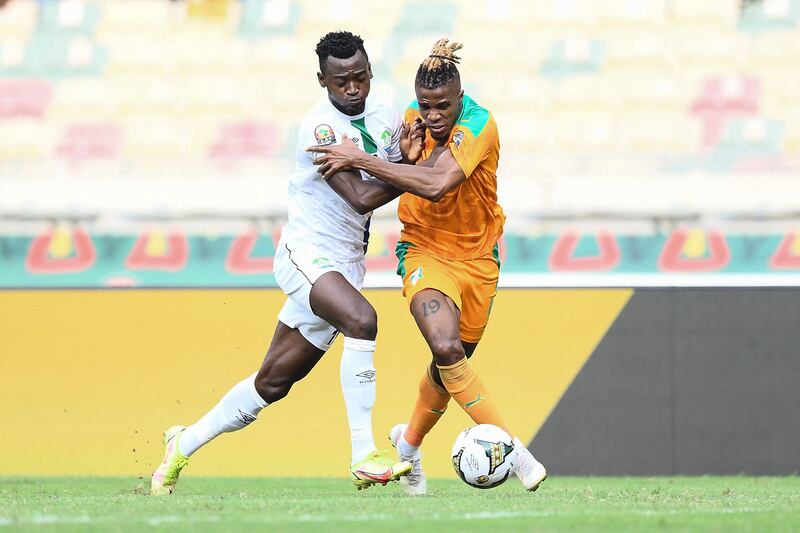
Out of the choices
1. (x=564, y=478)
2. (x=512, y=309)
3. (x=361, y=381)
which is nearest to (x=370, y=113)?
(x=361, y=381)

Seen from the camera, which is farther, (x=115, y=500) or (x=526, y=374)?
(x=526, y=374)

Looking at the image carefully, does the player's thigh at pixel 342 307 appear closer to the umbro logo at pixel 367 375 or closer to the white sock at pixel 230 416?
the umbro logo at pixel 367 375

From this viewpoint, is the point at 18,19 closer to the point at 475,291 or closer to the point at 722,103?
the point at 722,103

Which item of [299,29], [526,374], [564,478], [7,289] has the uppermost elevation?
[299,29]

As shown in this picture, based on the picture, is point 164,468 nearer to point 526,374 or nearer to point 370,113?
point 370,113

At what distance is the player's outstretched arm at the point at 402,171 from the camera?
17.5 feet

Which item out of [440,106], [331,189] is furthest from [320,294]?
[440,106]

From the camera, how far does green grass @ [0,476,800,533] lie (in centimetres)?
405

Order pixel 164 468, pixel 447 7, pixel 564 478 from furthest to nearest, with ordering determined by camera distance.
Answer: pixel 447 7 < pixel 564 478 < pixel 164 468

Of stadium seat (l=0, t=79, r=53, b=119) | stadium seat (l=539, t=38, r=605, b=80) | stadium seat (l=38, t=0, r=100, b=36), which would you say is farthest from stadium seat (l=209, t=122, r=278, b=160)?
stadium seat (l=539, t=38, r=605, b=80)

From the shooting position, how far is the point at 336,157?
5.38 metres

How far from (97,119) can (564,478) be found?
6.11m

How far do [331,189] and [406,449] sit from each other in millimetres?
1364

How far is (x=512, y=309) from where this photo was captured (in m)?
7.80
